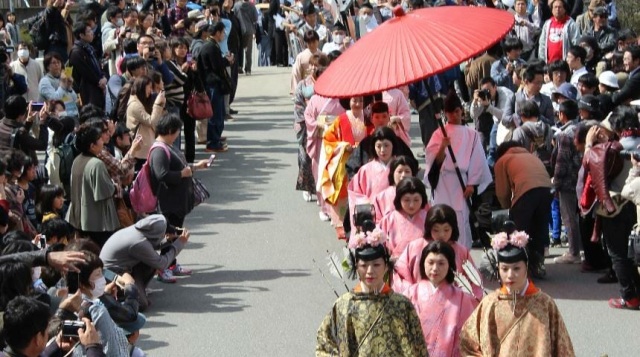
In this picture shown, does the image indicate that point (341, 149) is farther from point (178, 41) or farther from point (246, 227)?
point (178, 41)

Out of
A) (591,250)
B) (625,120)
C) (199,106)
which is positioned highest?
(625,120)

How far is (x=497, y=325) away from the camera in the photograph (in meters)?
7.11

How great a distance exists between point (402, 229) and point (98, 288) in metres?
2.60

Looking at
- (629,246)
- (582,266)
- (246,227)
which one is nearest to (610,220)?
(629,246)

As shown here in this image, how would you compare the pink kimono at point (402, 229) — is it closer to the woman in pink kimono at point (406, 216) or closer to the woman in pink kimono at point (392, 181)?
the woman in pink kimono at point (406, 216)

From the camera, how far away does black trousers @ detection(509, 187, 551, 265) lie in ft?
35.6

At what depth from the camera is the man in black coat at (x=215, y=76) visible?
15875 millimetres

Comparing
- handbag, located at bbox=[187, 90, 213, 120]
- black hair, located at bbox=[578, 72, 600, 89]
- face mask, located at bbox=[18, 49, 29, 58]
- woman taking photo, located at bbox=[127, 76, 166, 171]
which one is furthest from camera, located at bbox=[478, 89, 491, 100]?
face mask, located at bbox=[18, 49, 29, 58]

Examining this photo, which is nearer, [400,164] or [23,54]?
[400,164]

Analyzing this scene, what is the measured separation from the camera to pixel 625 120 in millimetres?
10430

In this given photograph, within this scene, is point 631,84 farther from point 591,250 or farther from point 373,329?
point 373,329

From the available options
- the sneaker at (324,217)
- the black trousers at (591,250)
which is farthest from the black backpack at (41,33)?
the black trousers at (591,250)

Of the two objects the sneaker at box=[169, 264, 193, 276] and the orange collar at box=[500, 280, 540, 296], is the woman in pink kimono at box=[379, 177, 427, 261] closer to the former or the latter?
the orange collar at box=[500, 280, 540, 296]

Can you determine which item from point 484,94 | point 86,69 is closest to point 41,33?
point 86,69
